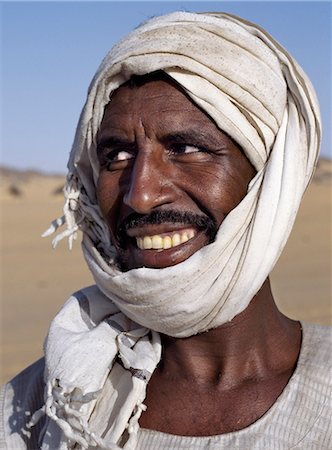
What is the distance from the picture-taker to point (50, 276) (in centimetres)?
1385

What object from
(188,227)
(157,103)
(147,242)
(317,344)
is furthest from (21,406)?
(157,103)

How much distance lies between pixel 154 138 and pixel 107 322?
26.1 inches

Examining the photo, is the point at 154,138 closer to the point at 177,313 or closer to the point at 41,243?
the point at 177,313

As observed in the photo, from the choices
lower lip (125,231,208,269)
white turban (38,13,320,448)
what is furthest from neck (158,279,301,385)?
lower lip (125,231,208,269)

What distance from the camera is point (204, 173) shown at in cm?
272

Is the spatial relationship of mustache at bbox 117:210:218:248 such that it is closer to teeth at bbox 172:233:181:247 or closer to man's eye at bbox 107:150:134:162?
teeth at bbox 172:233:181:247

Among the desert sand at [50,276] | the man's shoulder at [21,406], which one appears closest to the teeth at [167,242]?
the man's shoulder at [21,406]

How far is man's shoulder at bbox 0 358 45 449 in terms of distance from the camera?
9.60 ft

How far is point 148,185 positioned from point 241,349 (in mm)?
642

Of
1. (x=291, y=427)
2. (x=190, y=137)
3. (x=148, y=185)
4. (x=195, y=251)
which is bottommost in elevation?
(x=291, y=427)

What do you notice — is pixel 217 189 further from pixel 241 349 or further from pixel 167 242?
pixel 241 349

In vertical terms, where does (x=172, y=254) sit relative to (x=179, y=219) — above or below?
below

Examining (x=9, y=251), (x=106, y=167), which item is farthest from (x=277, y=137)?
(x=9, y=251)

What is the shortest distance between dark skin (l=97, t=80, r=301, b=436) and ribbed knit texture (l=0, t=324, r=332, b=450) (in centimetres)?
5
